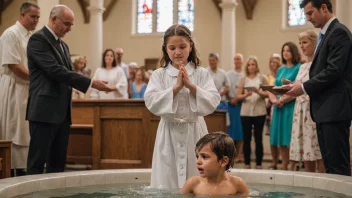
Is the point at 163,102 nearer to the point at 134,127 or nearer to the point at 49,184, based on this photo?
the point at 49,184

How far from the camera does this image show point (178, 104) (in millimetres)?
3439

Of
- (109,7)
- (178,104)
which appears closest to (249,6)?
(109,7)

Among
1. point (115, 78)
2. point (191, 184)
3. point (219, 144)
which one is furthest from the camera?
point (115, 78)

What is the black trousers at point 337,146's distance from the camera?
3.90m

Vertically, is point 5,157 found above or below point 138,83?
below

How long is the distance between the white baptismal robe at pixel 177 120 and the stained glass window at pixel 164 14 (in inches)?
567

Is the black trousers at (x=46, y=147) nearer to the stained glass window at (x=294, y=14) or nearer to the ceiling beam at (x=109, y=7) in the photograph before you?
the stained glass window at (x=294, y=14)

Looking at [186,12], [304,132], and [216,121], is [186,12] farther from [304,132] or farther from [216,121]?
[304,132]

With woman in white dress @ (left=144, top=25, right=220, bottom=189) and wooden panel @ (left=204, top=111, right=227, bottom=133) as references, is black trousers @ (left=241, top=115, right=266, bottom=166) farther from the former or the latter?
woman in white dress @ (left=144, top=25, right=220, bottom=189)

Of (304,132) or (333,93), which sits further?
(304,132)

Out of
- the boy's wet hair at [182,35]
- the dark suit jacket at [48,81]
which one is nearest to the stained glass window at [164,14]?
the dark suit jacket at [48,81]

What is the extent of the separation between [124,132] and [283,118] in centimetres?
185

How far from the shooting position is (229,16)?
575 inches

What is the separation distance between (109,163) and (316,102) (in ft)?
10.5
